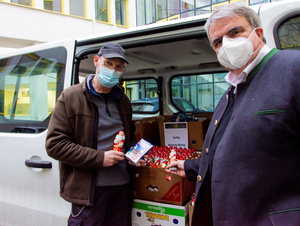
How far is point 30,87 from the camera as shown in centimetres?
222

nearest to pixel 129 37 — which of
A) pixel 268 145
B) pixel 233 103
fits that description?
pixel 233 103

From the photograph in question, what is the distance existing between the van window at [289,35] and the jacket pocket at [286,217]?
0.89m

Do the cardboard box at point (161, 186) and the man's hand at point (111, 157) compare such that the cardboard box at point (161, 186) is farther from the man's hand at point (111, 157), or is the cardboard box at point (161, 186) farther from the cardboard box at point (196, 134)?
the cardboard box at point (196, 134)

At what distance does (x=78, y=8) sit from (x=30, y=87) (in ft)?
36.8

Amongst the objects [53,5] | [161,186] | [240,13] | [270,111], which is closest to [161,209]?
[161,186]

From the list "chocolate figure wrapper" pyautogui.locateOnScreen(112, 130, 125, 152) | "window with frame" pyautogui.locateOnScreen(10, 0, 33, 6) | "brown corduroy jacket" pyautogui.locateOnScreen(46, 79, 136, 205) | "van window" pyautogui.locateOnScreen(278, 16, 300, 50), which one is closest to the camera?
"van window" pyautogui.locateOnScreen(278, 16, 300, 50)

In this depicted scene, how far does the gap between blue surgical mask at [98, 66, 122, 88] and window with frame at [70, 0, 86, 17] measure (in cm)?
1154

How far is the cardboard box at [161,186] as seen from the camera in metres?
1.76

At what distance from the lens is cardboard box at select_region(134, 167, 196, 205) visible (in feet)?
5.76

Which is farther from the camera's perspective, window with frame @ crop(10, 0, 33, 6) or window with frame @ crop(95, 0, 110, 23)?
window with frame @ crop(95, 0, 110, 23)

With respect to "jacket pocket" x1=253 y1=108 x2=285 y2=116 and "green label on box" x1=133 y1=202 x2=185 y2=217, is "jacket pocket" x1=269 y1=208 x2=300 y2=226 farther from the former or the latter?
"green label on box" x1=133 y1=202 x2=185 y2=217

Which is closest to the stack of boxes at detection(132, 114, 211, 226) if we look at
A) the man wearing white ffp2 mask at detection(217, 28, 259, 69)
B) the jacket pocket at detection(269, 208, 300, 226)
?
the jacket pocket at detection(269, 208, 300, 226)

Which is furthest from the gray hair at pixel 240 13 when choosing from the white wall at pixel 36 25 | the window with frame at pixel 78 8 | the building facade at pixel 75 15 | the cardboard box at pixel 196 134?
the window with frame at pixel 78 8

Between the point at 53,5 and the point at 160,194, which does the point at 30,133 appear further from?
the point at 53,5
